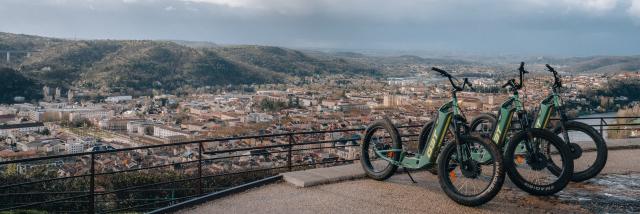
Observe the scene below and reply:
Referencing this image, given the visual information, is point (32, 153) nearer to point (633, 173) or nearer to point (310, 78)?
point (633, 173)

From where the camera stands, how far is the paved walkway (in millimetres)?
5969

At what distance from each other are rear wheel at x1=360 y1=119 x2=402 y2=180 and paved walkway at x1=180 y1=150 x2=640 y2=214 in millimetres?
178

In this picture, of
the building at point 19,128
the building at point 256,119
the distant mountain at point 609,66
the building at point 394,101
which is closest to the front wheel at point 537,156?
the building at point 256,119

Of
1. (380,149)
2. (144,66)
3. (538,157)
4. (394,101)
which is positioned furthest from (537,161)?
(144,66)

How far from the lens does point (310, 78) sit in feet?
266

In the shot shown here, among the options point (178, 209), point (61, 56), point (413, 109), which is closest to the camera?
point (178, 209)

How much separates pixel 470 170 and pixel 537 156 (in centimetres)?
103

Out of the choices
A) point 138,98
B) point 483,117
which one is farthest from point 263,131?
point 138,98

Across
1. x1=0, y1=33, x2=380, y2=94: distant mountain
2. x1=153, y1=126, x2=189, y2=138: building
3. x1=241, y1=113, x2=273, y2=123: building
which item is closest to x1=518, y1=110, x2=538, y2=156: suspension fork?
x1=153, y1=126, x2=189, y2=138: building

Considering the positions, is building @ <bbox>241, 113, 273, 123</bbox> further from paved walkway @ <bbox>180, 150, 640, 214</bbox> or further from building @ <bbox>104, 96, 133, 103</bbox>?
paved walkway @ <bbox>180, 150, 640, 214</bbox>

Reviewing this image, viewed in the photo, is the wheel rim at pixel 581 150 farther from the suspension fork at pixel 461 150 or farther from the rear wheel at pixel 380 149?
the rear wheel at pixel 380 149

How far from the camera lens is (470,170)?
620cm

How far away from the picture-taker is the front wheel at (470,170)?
5.86 m

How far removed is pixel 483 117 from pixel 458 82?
179 cm
